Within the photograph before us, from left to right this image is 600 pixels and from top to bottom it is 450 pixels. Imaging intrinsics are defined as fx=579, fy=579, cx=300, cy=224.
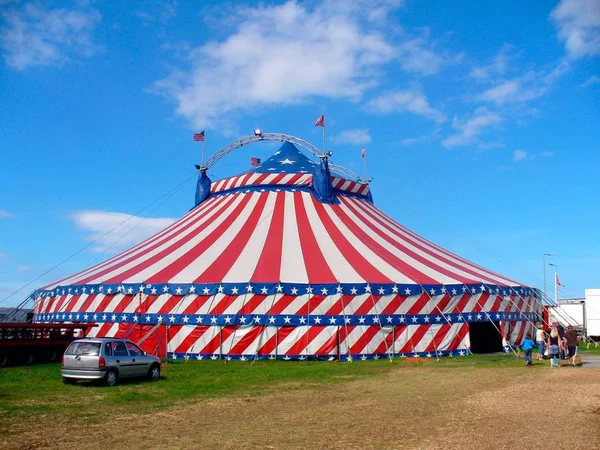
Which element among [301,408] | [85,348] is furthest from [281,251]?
[301,408]

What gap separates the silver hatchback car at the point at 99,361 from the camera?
1033 cm

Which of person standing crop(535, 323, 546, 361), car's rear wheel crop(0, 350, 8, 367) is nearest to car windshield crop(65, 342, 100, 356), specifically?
car's rear wheel crop(0, 350, 8, 367)

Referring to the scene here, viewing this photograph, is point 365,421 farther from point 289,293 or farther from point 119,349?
point 289,293

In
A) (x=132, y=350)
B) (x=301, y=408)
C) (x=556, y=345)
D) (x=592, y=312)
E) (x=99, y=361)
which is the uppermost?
(x=592, y=312)

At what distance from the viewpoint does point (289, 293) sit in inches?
600

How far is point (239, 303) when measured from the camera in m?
15.4

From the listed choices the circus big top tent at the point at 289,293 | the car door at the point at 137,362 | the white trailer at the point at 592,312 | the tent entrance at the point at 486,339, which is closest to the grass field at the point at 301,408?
the car door at the point at 137,362

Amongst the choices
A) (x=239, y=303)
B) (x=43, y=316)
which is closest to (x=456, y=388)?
(x=239, y=303)

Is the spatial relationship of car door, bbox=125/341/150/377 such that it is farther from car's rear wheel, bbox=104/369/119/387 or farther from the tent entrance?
the tent entrance

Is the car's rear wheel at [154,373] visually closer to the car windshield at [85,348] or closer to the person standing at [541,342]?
the car windshield at [85,348]

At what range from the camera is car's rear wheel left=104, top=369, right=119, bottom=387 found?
34.2 feet

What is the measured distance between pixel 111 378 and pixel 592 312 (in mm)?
21349

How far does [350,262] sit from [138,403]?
9047 mm

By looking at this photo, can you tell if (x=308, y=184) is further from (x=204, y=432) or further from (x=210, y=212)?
(x=204, y=432)
